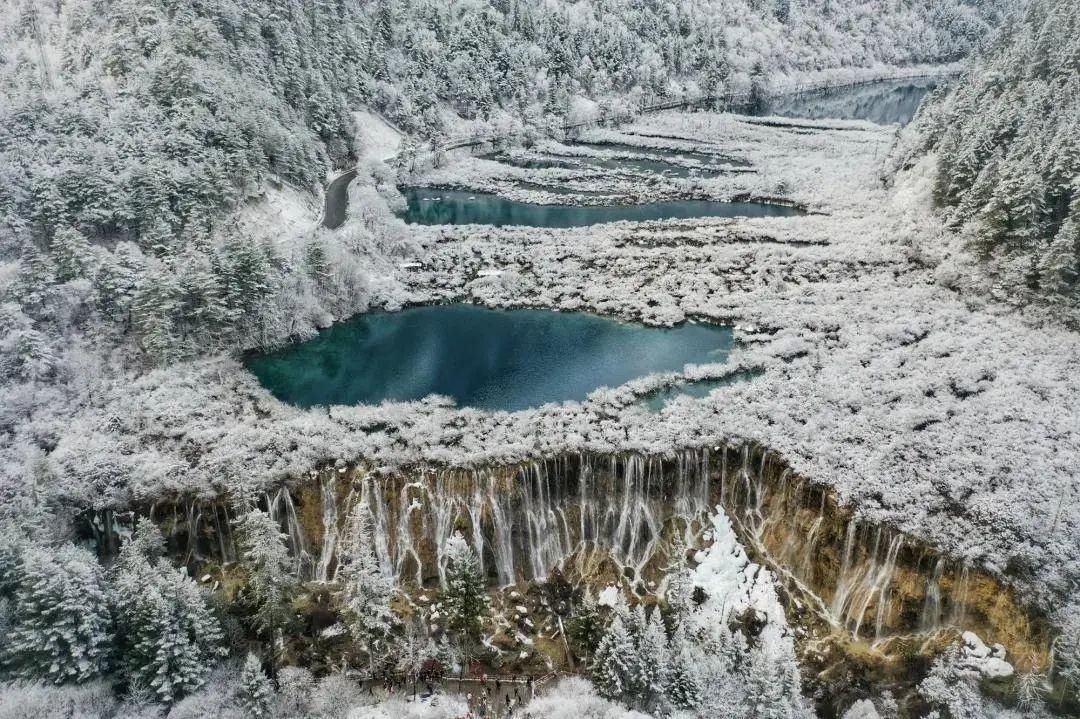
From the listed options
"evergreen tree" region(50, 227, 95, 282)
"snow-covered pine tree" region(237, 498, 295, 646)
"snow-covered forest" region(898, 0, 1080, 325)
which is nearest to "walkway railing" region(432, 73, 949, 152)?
"evergreen tree" region(50, 227, 95, 282)

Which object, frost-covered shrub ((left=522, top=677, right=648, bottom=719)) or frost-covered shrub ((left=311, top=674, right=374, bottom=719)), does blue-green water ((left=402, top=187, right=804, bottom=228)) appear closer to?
frost-covered shrub ((left=522, top=677, right=648, bottom=719))

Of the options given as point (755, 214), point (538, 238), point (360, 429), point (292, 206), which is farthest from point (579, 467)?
point (755, 214)

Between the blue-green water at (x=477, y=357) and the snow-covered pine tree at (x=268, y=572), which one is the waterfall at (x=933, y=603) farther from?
the snow-covered pine tree at (x=268, y=572)

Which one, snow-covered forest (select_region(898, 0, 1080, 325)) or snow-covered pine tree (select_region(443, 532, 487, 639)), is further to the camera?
snow-covered forest (select_region(898, 0, 1080, 325))

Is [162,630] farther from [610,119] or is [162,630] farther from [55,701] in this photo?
[610,119]

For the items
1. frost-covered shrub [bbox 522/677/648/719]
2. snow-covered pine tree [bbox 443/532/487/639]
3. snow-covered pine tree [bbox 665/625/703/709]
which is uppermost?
snow-covered pine tree [bbox 443/532/487/639]

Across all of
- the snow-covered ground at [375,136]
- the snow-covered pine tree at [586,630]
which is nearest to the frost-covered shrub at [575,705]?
the snow-covered pine tree at [586,630]
